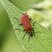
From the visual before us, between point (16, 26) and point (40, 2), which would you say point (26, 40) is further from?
point (40, 2)

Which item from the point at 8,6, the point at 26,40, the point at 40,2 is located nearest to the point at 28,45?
the point at 26,40

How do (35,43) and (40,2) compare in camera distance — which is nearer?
(35,43)

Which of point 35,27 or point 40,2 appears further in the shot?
point 40,2

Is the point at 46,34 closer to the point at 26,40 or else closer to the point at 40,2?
the point at 26,40

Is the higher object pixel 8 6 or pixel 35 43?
pixel 8 6

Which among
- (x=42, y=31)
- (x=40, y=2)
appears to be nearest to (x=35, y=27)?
(x=42, y=31)
